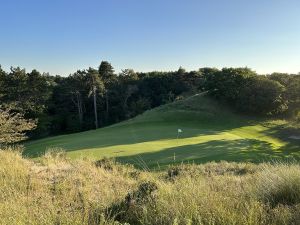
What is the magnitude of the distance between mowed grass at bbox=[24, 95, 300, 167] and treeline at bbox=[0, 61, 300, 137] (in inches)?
130

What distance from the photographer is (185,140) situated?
33500 mm

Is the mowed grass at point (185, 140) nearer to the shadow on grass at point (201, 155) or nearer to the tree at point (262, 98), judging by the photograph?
the shadow on grass at point (201, 155)

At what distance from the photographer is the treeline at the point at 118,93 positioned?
199 ft

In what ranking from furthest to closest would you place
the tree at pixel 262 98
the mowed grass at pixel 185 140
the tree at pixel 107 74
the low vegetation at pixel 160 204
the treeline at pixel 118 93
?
the tree at pixel 107 74, the treeline at pixel 118 93, the tree at pixel 262 98, the mowed grass at pixel 185 140, the low vegetation at pixel 160 204

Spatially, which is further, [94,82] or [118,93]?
[118,93]

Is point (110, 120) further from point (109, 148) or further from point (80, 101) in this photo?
point (109, 148)

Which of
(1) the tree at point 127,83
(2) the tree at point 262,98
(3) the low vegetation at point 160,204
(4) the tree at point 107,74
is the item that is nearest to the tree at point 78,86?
(4) the tree at point 107,74

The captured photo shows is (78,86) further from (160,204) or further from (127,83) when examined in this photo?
(160,204)

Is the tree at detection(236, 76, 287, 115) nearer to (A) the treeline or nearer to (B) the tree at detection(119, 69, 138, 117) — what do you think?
(A) the treeline

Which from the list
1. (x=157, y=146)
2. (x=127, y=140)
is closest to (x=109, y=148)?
(x=157, y=146)

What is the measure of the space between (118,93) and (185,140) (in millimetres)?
48777

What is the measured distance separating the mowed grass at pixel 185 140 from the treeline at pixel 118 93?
130 inches

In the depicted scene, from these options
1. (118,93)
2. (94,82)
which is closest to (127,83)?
(118,93)

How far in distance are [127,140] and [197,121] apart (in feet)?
77.0
